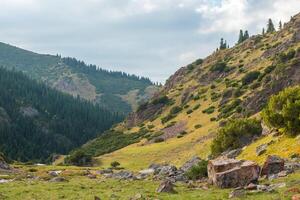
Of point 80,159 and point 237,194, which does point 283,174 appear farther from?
point 80,159

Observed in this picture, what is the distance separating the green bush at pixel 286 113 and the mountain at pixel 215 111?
96 centimetres

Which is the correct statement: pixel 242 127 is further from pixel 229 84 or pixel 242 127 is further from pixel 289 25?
pixel 289 25

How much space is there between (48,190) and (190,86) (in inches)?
5459

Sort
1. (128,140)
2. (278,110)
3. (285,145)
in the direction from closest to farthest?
(285,145), (278,110), (128,140)

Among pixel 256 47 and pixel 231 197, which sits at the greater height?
pixel 256 47

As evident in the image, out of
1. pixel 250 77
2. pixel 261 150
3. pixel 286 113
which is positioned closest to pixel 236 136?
pixel 261 150

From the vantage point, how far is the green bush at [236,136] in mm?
68562

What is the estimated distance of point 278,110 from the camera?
6081cm

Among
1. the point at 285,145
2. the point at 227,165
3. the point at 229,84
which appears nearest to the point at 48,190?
the point at 227,165

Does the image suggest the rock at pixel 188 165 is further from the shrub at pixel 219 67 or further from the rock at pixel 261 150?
the shrub at pixel 219 67

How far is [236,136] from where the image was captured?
69.2 meters

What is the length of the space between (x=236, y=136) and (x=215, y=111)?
5754 cm

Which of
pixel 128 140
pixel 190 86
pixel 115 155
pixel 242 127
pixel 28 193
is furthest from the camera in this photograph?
pixel 190 86

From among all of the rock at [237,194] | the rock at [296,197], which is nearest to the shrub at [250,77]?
the rock at [237,194]
